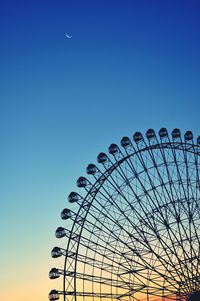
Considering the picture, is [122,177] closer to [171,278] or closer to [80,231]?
[80,231]

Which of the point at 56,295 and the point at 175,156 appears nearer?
the point at 56,295

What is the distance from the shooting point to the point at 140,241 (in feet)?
97.7

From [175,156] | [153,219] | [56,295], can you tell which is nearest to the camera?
[56,295]

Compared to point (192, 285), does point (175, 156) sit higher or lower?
higher

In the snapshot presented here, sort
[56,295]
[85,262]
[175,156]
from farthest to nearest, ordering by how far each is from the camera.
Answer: [175,156], [85,262], [56,295]

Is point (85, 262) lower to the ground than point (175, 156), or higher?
lower

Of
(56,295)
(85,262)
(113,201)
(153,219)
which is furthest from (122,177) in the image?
(56,295)

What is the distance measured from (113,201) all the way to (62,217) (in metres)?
4.28

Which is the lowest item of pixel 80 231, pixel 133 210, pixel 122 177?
pixel 80 231

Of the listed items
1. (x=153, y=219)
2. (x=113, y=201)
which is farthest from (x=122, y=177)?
(x=153, y=219)

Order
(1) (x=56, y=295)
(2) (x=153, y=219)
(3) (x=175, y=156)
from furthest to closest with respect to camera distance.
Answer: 1. (3) (x=175, y=156)
2. (2) (x=153, y=219)
3. (1) (x=56, y=295)

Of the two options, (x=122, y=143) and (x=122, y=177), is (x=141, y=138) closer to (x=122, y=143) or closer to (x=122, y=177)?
(x=122, y=143)

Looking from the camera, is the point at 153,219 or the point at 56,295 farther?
the point at 153,219

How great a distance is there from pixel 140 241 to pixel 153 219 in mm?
2401
